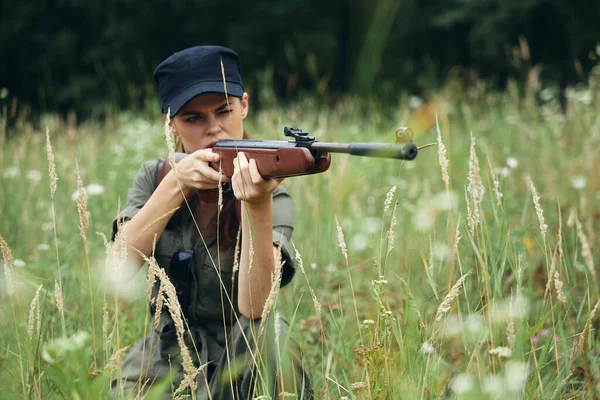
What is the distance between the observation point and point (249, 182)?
149 cm

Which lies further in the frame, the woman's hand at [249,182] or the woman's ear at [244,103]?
the woman's ear at [244,103]

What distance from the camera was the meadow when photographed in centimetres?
129

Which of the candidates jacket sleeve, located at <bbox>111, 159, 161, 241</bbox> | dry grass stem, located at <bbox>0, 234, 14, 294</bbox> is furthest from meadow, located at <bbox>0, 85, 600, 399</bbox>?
jacket sleeve, located at <bbox>111, 159, 161, 241</bbox>

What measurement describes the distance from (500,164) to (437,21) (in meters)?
7.05

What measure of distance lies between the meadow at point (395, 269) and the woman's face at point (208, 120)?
412 millimetres

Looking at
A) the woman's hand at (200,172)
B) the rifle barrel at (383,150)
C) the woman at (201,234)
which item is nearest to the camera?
the rifle barrel at (383,150)

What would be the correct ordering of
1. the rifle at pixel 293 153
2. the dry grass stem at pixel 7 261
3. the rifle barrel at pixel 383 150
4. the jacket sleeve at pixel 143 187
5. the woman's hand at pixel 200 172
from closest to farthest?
the rifle barrel at pixel 383 150, the dry grass stem at pixel 7 261, the rifle at pixel 293 153, the woman's hand at pixel 200 172, the jacket sleeve at pixel 143 187

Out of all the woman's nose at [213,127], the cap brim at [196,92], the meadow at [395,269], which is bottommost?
the meadow at [395,269]

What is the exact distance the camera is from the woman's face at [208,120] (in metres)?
1.86

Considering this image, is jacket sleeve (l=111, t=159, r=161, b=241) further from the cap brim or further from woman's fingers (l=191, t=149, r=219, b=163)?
woman's fingers (l=191, t=149, r=219, b=163)

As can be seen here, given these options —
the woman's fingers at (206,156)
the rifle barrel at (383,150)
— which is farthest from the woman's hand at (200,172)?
the rifle barrel at (383,150)

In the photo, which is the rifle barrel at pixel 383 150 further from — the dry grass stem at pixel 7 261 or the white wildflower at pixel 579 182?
the white wildflower at pixel 579 182

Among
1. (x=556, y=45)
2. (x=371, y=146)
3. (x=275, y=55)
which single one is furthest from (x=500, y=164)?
(x=275, y=55)

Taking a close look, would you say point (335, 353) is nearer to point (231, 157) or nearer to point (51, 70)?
point (231, 157)
